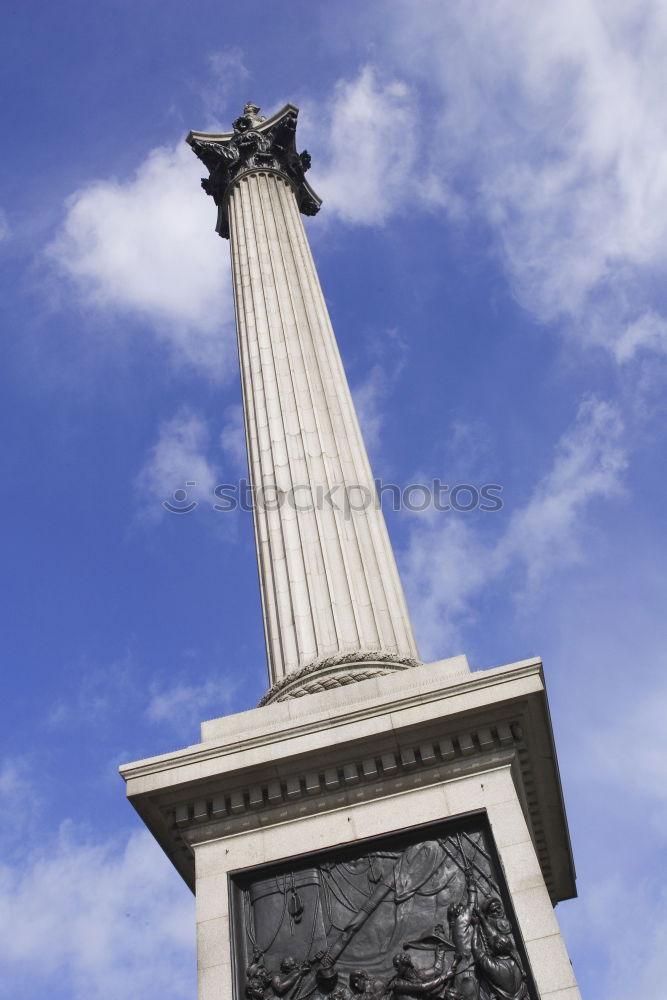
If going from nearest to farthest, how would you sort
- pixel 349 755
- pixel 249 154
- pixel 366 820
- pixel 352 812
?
pixel 366 820
pixel 352 812
pixel 349 755
pixel 249 154

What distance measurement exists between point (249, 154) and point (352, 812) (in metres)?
19.6

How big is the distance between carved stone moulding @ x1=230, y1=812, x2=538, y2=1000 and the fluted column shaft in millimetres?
3067

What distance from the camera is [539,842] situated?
1391 centimetres

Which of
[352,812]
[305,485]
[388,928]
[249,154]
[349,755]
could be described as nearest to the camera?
[388,928]

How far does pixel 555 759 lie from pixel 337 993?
405 centimetres

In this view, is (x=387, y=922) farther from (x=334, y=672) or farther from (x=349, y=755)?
(x=334, y=672)

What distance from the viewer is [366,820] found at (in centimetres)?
1166

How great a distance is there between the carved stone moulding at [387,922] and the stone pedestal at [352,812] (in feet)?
0.06

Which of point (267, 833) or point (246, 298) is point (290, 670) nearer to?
point (267, 833)

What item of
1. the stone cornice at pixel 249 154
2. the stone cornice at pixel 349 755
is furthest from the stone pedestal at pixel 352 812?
the stone cornice at pixel 249 154

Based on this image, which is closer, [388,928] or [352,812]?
[388,928]

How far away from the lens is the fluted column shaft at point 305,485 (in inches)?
583

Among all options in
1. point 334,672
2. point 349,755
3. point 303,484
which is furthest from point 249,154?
point 349,755

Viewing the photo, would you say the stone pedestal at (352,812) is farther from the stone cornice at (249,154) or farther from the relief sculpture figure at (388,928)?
the stone cornice at (249,154)
